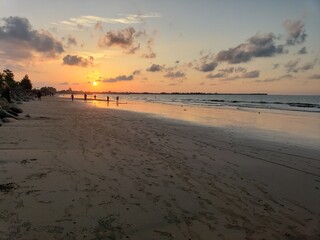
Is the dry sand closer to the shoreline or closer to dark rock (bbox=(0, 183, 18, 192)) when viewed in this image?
dark rock (bbox=(0, 183, 18, 192))

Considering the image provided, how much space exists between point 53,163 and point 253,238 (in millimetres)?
6463

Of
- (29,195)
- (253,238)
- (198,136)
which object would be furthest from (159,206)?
(198,136)

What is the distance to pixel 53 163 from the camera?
9.63m

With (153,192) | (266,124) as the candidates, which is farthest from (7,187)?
(266,124)

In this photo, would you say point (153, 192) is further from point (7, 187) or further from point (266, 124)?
point (266, 124)

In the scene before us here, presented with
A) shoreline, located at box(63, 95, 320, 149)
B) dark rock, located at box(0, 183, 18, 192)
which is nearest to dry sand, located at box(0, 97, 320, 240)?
dark rock, located at box(0, 183, 18, 192)

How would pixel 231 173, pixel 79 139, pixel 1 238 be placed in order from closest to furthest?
pixel 1 238 < pixel 231 173 < pixel 79 139

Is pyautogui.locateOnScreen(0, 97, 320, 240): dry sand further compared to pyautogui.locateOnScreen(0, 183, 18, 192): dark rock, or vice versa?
pyautogui.locateOnScreen(0, 183, 18, 192): dark rock

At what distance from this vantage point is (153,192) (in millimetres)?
7426

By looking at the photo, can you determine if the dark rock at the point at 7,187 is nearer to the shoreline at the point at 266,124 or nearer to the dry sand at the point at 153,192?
the dry sand at the point at 153,192

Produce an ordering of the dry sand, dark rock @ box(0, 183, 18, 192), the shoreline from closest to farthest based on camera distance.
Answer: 1. the dry sand
2. dark rock @ box(0, 183, 18, 192)
3. the shoreline

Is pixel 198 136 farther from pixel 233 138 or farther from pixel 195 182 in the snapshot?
pixel 195 182

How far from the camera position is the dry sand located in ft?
18.1

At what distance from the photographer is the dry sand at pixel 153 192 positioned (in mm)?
5531
